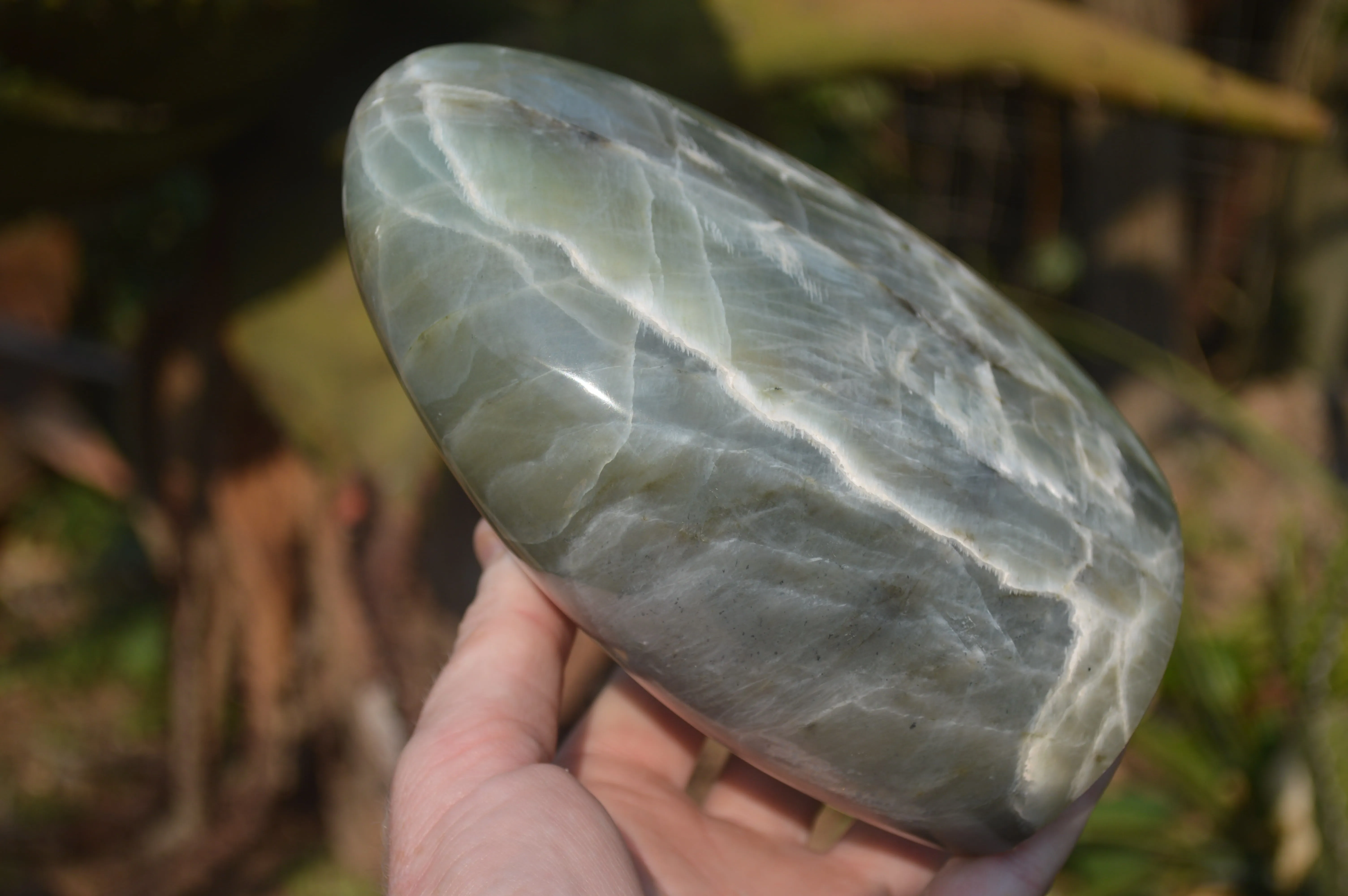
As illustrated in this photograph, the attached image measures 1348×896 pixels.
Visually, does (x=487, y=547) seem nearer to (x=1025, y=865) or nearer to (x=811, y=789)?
(x=811, y=789)

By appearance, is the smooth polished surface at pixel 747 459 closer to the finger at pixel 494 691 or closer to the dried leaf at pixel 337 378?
the finger at pixel 494 691

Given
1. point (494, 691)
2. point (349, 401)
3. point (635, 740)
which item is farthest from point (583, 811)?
point (349, 401)

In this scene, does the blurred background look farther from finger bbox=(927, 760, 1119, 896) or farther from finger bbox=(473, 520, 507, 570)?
finger bbox=(927, 760, 1119, 896)

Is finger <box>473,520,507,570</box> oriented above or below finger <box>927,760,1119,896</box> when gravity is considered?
above

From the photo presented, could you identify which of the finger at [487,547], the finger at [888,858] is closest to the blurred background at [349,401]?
the finger at [487,547]

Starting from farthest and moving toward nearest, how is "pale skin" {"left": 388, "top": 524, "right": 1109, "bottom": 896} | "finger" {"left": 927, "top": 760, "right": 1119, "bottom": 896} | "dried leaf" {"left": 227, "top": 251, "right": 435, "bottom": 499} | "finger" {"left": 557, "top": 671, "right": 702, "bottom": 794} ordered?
"dried leaf" {"left": 227, "top": 251, "right": 435, "bottom": 499}
"finger" {"left": 557, "top": 671, "right": 702, "bottom": 794}
"finger" {"left": 927, "top": 760, "right": 1119, "bottom": 896}
"pale skin" {"left": 388, "top": 524, "right": 1109, "bottom": 896}

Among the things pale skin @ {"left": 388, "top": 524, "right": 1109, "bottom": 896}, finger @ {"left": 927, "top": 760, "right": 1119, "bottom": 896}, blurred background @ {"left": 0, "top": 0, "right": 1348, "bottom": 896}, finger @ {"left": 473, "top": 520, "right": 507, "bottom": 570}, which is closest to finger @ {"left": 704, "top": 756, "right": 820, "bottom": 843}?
pale skin @ {"left": 388, "top": 524, "right": 1109, "bottom": 896}

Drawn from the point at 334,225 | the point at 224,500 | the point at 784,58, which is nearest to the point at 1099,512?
the point at 784,58
